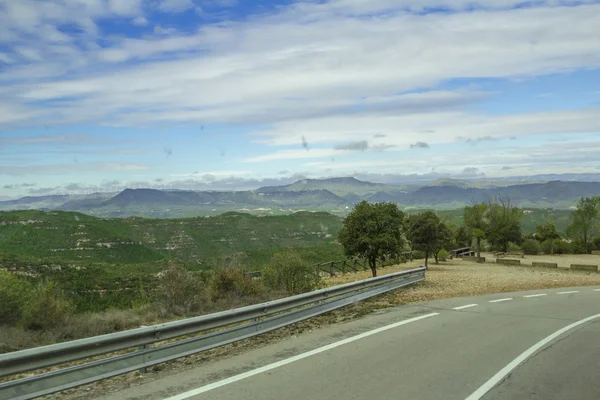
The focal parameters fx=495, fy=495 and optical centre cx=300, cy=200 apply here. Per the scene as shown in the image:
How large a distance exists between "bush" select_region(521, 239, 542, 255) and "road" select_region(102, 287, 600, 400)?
55.4 meters

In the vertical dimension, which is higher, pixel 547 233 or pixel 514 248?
pixel 547 233

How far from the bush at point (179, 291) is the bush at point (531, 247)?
5812 cm

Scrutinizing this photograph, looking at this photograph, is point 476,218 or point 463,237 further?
point 463,237

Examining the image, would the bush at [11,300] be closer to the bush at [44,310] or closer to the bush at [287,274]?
the bush at [44,310]

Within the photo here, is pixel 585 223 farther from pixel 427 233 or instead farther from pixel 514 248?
pixel 427 233

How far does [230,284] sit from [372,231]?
13907 millimetres

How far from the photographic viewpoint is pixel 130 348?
7984mm

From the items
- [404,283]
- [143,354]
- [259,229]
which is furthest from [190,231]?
[143,354]

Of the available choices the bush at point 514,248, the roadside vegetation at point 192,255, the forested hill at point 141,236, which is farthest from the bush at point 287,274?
the forested hill at point 141,236

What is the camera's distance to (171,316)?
13164 mm

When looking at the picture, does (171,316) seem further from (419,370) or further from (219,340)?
(419,370)

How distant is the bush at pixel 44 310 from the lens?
11812 mm

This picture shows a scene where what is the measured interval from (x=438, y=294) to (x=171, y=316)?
30.2 feet

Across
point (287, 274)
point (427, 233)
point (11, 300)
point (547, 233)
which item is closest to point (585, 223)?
point (547, 233)
